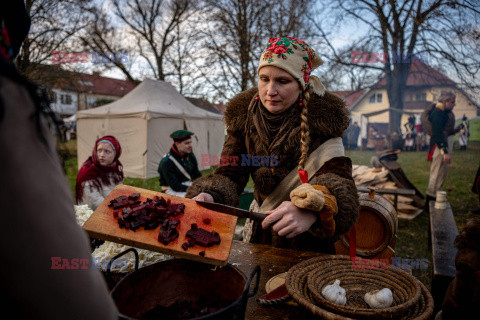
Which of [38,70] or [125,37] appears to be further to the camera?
[125,37]

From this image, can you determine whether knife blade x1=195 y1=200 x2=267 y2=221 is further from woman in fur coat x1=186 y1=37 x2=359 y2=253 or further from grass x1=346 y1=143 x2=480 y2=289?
grass x1=346 y1=143 x2=480 y2=289

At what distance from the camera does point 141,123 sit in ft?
33.9

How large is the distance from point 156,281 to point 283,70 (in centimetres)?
151

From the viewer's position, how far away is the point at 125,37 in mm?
17000

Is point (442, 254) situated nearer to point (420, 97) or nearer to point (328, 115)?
point (328, 115)

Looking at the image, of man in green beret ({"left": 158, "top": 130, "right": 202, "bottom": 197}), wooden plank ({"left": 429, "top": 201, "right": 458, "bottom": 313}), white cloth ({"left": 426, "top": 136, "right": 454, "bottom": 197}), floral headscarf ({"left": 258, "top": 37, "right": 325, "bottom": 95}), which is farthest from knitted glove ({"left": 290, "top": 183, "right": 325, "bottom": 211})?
white cloth ({"left": 426, "top": 136, "right": 454, "bottom": 197})

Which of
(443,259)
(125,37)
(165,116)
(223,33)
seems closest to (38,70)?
(165,116)

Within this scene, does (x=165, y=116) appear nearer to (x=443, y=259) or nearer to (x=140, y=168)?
(x=140, y=168)

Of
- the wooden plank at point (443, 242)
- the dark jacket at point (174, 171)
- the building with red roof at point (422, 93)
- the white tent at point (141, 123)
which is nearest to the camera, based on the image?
the wooden plank at point (443, 242)

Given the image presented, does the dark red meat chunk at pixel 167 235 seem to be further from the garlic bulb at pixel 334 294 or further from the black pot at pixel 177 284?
the garlic bulb at pixel 334 294

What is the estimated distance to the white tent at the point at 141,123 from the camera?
10.4 metres

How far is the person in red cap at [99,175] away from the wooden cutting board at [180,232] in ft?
9.37

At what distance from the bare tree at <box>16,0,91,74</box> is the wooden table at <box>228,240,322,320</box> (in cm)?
665

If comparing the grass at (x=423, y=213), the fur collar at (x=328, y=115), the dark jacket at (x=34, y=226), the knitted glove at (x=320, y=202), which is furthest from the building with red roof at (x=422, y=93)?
the dark jacket at (x=34, y=226)
